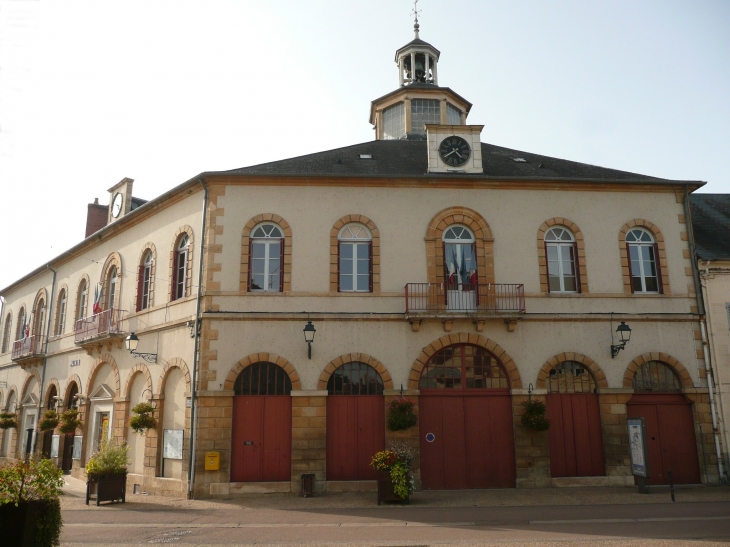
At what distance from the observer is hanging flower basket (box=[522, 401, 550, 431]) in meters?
15.8

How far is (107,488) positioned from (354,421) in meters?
6.16

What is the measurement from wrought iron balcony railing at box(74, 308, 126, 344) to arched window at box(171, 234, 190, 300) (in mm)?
3268

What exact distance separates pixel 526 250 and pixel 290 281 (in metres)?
6.58

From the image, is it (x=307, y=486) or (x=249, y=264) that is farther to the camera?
(x=249, y=264)

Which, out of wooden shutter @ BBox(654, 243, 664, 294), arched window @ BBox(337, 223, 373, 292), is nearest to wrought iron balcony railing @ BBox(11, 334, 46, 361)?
arched window @ BBox(337, 223, 373, 292)

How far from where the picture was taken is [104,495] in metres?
14.9

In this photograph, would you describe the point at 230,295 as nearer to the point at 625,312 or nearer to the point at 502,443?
the point at 502,443

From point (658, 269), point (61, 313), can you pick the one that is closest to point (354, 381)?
point (658, 269)

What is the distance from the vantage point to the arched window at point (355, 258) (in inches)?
666

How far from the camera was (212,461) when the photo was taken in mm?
15438

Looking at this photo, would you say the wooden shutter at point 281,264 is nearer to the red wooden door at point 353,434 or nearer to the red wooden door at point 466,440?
the red wooden door at point 353,434

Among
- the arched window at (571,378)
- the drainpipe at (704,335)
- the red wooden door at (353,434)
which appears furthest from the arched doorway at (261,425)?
the drainpipe at (704,335)

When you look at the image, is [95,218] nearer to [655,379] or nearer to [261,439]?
[261,439]

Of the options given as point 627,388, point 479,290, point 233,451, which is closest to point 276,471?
point 233,451
